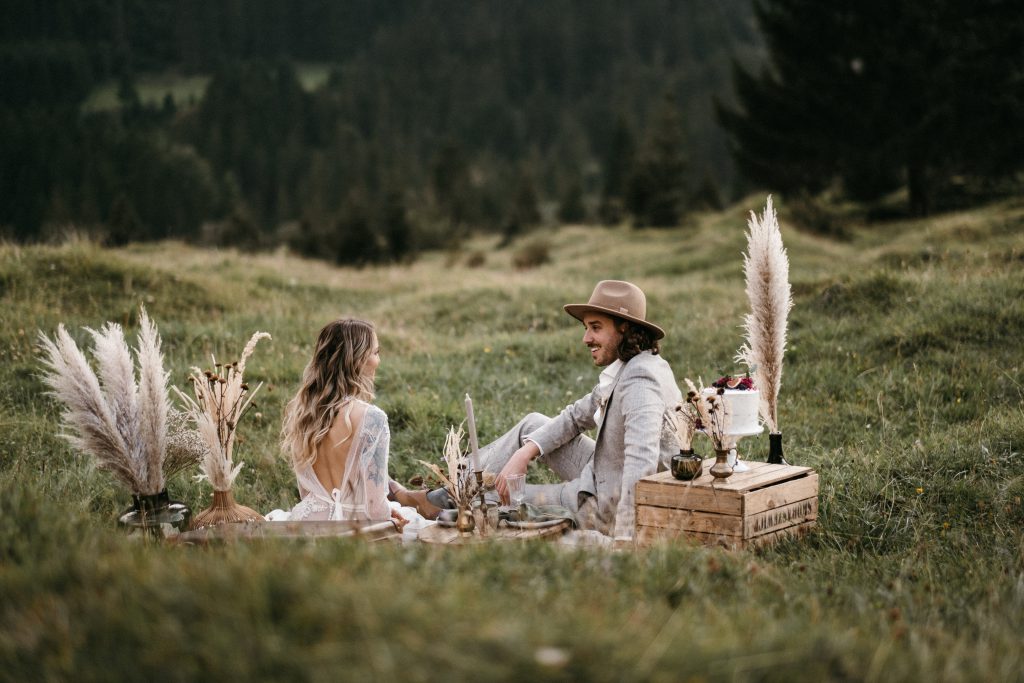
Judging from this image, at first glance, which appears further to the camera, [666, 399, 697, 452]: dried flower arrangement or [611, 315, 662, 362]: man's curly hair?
[611, 315, 662, 362]: man's curly hair

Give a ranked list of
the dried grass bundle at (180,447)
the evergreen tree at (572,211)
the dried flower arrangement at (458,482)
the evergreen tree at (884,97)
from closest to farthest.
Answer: the dried flower arrangement at (458,482) → the dried grass bundle at (180,447) → the evergreen tree at (884,97) → the evergreen tree at (572,211)

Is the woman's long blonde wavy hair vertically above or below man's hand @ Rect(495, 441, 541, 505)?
above

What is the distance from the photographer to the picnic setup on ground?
161 inches

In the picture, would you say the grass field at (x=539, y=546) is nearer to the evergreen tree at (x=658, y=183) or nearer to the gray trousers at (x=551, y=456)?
the gray trousers at (x=551, y=456)

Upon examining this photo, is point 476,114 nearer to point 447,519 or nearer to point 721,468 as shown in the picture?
point 447,519

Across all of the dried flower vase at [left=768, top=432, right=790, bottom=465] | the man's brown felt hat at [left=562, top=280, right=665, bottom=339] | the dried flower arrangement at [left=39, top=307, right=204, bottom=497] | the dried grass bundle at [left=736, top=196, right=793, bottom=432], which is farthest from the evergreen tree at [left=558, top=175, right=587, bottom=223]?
the dried flower arrangement at [left=39, top=307, right=204, bottom=497]

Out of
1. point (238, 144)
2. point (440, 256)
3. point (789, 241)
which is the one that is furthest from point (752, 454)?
point (238, 144)

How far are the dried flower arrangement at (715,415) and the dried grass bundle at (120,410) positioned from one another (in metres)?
2.68

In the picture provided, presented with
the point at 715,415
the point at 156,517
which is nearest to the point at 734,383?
the point at 715,415

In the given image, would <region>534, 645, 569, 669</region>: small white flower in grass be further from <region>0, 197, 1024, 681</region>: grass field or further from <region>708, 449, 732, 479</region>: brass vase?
<region>708, 449, 732, 479</region>: brass vase

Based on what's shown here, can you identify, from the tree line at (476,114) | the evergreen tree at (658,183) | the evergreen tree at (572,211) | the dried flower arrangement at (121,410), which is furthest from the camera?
the evergreen tree at (572,211)

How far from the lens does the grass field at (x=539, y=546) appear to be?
2.04 meters

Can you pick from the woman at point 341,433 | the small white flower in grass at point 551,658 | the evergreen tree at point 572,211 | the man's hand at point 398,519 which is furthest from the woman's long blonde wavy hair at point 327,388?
the evergreen tree at point 572,211

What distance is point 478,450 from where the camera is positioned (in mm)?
4711
